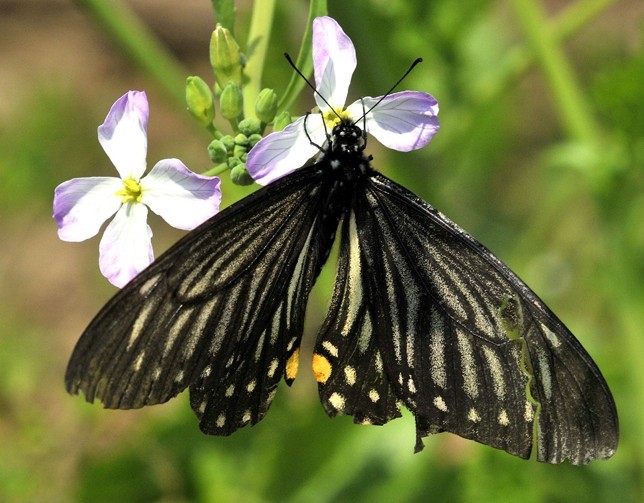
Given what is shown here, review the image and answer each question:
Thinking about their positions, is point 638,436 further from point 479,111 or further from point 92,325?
point 92,325

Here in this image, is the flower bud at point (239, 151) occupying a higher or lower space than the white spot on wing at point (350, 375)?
higher

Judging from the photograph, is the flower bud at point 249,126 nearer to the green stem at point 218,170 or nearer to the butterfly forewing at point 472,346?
the green stem at point 218,170

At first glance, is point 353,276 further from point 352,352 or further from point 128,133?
point 128,133

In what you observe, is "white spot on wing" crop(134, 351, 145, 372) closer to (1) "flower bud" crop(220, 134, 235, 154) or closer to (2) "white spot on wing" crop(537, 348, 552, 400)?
(1) "flower bud" crop(220, 134, 235, 154)

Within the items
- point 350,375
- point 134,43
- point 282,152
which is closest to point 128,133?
point 282,152

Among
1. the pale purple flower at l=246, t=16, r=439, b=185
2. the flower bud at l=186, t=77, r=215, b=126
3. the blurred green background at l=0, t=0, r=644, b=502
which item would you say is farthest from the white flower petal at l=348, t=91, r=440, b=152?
the blurred green background at l=0, t=0, r=644, b=502

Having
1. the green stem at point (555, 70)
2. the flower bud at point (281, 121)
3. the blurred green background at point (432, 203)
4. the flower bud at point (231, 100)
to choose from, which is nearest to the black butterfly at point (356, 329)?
the flower bud at point (281, 121)
